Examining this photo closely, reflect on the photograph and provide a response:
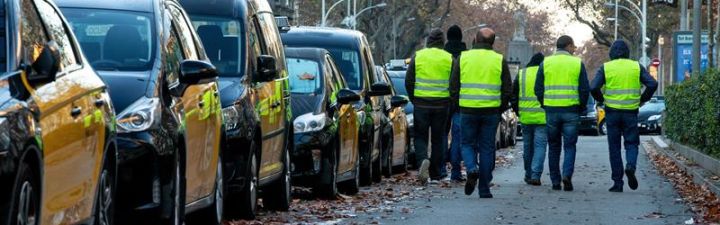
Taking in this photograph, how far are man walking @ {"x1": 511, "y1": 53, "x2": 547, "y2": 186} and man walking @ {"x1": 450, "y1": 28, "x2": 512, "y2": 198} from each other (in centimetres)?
222

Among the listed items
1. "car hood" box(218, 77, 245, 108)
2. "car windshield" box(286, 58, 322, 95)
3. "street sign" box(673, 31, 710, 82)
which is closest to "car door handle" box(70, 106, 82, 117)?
"car hood" box(218, 77, 245, 108)

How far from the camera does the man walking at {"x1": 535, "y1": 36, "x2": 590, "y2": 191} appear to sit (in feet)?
59.7

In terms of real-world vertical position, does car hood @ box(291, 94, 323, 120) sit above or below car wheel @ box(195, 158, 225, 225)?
above

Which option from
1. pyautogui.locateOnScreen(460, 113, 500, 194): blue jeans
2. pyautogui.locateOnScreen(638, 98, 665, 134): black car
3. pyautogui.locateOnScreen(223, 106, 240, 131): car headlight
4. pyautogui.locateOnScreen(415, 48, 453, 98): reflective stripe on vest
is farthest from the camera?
pyautogui.locateOnScreen(638, 98, 665, 134): black car

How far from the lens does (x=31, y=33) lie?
753 cm

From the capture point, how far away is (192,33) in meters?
11.8

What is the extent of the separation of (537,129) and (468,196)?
9.05ft

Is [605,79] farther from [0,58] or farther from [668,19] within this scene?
[668,19]

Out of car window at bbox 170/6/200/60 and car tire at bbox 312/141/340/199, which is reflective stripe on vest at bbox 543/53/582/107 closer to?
car tire at bbox 312/141/340/199

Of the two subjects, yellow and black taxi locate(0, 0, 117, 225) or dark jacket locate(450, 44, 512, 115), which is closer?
yellow and black taxi locate(0, 0, 117, 225)

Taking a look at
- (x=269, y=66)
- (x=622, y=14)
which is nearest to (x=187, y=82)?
(x=269, y=66)

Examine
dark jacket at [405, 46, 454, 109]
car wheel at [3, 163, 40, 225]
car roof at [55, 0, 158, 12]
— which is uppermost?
car roof at [55, 0, 158, 12]

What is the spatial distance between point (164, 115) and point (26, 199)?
3095 mm

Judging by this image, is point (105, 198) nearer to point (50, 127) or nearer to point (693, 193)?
point (50, 127)
